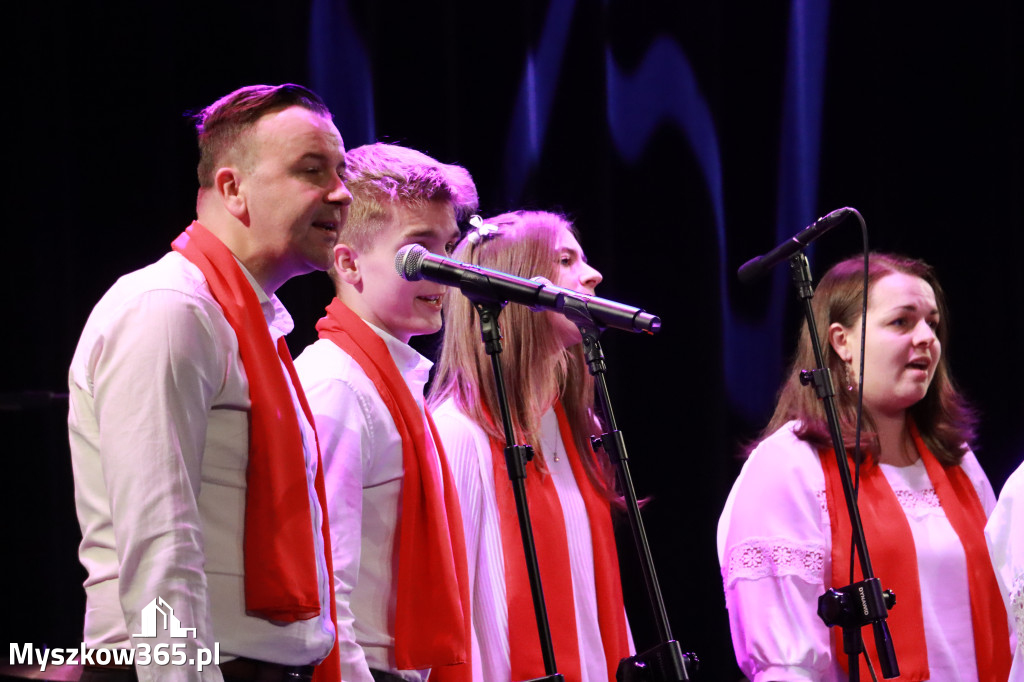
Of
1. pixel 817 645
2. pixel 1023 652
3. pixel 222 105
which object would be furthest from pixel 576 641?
pixel 222 105

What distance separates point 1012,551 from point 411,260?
1626 mm

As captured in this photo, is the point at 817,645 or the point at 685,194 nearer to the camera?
the point at 817,645

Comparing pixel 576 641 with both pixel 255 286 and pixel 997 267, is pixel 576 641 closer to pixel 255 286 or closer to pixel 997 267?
pixel 255 286

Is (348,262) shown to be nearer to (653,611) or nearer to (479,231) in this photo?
(479,231)

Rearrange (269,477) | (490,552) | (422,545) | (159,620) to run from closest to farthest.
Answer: (159,620) → (269,477) → (422,545) → (490,552)

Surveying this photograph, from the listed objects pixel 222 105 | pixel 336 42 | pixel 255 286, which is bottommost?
pixel 255 286

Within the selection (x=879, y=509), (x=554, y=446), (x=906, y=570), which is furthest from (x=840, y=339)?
(x=554, y=446)

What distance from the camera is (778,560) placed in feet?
8.84

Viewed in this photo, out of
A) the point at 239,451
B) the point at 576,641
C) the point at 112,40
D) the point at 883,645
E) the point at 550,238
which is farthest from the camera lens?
the point at 112,40

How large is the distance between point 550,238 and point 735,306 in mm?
939

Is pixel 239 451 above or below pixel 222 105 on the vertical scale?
below

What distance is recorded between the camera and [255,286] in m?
1.79

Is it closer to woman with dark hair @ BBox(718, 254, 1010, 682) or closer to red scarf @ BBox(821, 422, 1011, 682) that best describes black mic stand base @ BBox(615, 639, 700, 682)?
woman with dark hair @ BBox(718, 254, 1010, 682)

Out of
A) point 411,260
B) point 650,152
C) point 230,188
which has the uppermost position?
point 650,152
